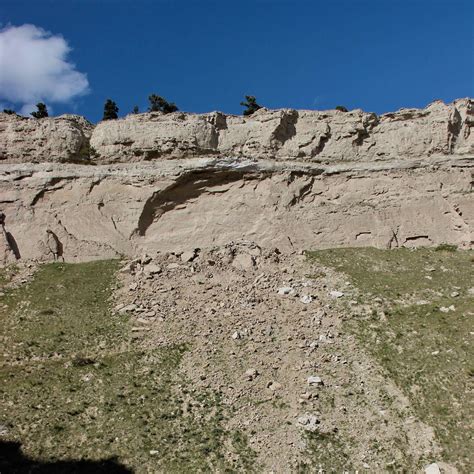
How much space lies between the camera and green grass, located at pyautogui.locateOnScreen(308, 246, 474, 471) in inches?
525

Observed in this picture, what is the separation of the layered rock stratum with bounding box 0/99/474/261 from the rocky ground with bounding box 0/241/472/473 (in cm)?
301

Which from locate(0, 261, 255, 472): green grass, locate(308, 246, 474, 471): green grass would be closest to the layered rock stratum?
locate(308, 246, 474, 471): green grass

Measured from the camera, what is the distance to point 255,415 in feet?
45.0

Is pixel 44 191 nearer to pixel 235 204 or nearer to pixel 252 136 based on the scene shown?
pixel 235 204

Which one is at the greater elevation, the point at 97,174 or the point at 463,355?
the point at 97,174

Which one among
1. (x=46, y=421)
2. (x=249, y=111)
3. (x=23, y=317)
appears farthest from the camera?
(x=249, y=111)

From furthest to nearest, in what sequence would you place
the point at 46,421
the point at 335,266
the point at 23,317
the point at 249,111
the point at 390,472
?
the point at 249,111
the point at 335,266
the point at 23,317
the point at 46,421
the point at 390,472

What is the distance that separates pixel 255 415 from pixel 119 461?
366cm

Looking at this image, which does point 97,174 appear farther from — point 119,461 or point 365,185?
point 119,461

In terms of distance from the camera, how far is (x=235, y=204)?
25.4 meters

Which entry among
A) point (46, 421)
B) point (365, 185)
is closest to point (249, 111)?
point (365, 185)

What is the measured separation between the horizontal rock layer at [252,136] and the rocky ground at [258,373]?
6661mm

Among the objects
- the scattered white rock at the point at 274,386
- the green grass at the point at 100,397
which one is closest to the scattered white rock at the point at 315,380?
the scattered white rock at the point at 274,386

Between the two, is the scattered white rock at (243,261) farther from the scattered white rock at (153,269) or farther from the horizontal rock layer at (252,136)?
the horizontal rock layer at (252,136)
